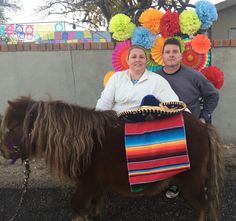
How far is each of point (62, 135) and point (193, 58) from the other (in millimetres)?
1775

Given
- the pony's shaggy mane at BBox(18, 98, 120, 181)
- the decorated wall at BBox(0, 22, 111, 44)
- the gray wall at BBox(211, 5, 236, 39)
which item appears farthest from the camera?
the decorated wall at BBox(0, 22, 111, 44)

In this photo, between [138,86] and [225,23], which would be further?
[225,23]

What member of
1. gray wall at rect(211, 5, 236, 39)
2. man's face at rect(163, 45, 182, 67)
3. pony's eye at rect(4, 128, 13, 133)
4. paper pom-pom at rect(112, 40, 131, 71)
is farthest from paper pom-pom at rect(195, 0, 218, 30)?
gray wall at rect(211, 5, 236, 39)

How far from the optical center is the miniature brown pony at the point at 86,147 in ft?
7.76

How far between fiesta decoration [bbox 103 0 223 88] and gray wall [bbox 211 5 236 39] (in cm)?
763

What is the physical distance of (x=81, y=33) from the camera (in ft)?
43.8

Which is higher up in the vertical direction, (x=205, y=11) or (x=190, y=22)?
(x=205, y=11)

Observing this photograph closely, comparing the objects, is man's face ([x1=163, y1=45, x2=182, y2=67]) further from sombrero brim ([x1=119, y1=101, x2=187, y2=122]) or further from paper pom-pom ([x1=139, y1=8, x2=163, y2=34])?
sombrero brim ([x1=119, y1=101, x2=187, y2=122])

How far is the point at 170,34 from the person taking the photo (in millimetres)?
3305

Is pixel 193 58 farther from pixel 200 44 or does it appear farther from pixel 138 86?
pixel 138 86

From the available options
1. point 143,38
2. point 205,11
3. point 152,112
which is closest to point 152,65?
point 143,38

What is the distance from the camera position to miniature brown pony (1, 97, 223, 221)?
7.76ft

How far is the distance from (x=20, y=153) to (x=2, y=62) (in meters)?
3.54

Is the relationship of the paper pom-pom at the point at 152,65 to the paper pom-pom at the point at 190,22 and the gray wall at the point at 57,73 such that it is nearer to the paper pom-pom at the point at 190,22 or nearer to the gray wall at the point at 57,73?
the paper pom-pom at the point at 190,22
